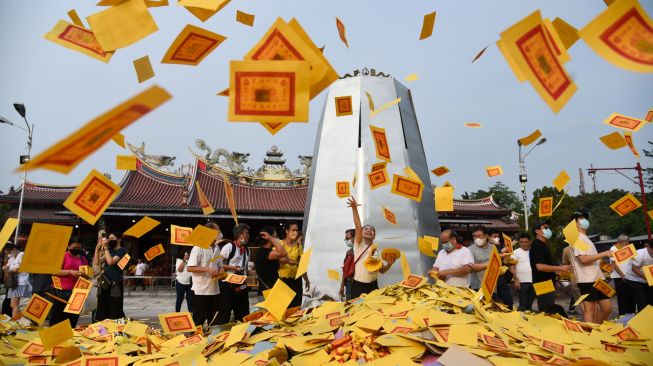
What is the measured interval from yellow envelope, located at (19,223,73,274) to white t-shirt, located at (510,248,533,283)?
503 cm

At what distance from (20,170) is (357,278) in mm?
3373

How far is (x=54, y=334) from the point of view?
3281 mm

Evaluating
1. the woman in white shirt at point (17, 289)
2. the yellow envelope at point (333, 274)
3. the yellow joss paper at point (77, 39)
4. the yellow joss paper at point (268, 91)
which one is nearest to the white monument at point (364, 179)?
the yellow envelope at point (333, 274)

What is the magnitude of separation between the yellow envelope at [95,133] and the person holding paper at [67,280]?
419cm

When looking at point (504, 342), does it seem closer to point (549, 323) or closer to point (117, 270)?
point (549, 323)

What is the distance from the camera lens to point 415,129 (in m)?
7.45

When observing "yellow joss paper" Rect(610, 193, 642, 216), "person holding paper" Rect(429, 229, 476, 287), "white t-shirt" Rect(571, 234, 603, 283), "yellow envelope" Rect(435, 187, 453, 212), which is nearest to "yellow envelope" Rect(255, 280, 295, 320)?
"person holding paper" Rect(429, 229, 476, 287)

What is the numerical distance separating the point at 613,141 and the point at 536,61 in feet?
9.40

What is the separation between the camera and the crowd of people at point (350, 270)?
14.2 ft

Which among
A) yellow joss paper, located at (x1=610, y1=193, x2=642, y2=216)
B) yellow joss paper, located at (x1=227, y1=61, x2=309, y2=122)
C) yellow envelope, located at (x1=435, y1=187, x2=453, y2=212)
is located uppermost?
yellow joss paper, located at (x1=227, y1=61, x2=309, y2=122)

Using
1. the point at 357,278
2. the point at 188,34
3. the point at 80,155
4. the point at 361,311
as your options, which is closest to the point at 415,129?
the point at 357,278

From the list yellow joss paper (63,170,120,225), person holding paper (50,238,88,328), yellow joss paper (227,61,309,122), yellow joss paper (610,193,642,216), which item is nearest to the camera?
yellow joss paper (227,61,309,122)

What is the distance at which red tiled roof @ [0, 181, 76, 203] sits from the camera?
49.3 feet

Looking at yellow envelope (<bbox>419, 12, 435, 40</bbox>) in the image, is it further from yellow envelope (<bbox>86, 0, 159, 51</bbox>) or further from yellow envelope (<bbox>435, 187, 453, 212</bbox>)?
yellow envelope (<bbox>435, 187, 453, 212</bbox>)
